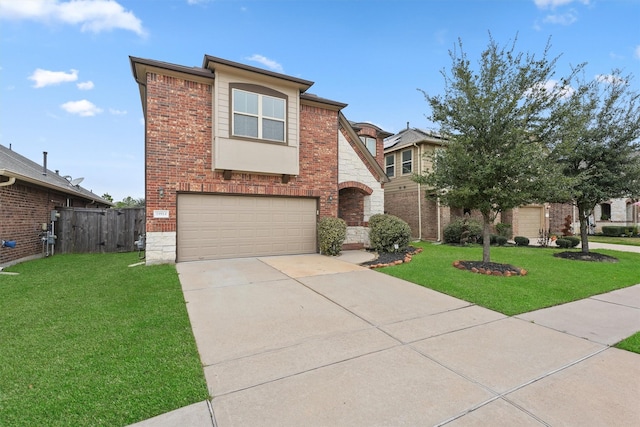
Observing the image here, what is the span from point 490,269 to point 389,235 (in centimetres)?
357

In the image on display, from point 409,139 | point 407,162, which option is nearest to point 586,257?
point 407,162

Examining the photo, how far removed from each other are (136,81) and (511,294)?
36.6 ft

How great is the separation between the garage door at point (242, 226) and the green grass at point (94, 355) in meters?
3.18

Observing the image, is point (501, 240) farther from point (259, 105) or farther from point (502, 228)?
point (259, 105)

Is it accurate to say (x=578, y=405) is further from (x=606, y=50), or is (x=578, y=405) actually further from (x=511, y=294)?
(x=606, y=50)

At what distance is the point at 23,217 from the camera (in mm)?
9109

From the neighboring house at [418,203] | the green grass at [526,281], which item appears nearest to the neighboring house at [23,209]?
the green grass at [526,281]

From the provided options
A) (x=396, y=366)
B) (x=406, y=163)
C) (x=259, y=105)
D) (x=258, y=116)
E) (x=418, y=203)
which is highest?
(x=259, y=105)

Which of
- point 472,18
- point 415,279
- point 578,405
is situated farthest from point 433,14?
point 578,405

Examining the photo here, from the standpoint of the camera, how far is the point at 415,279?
668 cm

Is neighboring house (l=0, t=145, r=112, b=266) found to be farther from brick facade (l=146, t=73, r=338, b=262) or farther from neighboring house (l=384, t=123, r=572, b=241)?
neighboring house (l=384, t=123, r=572, b=241)

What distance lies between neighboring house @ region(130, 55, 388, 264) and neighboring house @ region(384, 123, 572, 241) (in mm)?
6355

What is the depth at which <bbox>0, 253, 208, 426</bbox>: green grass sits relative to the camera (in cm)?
223

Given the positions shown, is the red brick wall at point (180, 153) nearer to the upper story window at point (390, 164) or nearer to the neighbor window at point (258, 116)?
the neighbor window at point (258, 116)
